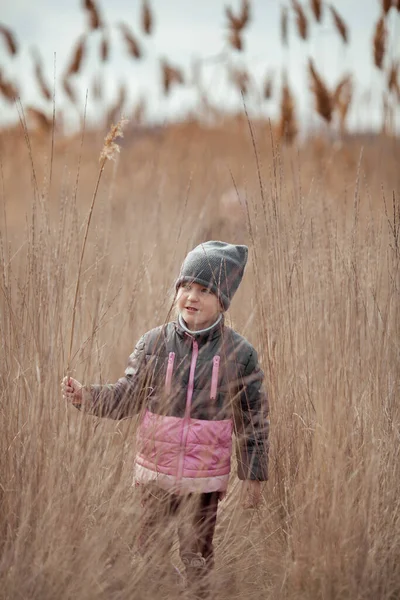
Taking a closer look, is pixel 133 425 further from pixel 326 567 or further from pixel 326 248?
pixel 326 248

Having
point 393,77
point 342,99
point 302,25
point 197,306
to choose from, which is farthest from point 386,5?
point 197,306

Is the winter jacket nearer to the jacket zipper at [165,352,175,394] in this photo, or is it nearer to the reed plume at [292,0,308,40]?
the jacket zipper at [165,352,175,394]

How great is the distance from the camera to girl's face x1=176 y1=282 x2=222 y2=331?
77.2 inches

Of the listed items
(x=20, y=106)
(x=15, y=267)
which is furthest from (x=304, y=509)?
(x=15, y=267)

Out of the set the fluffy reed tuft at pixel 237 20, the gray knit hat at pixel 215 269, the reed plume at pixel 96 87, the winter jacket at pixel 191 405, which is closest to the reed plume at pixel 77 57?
the reed plume at pixel 96 87

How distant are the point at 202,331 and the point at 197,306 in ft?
0.26

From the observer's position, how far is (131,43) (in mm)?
5207

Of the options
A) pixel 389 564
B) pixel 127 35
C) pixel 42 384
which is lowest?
pixel 389 564

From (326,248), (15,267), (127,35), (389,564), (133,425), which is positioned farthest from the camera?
(127,35)

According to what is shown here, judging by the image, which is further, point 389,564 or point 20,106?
point 20,106

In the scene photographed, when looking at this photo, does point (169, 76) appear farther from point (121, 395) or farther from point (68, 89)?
point (121, 395)

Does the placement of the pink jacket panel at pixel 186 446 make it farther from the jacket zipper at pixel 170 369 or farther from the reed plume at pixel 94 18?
the reed plume at pixel 94 18

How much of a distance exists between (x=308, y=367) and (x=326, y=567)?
0.60 m

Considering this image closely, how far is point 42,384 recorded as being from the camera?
72.2 inches
